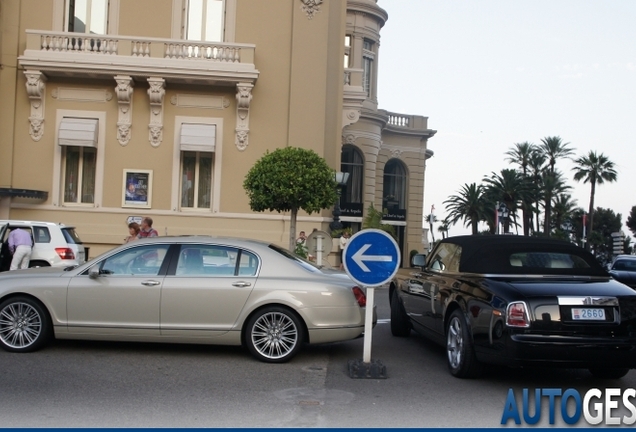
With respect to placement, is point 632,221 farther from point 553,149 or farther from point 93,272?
point 93,272

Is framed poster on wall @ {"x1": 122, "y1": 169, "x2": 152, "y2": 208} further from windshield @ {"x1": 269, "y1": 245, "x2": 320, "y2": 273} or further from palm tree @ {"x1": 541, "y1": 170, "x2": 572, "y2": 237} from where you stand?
palm tree @ {"x1": 541, "y1": 170, "x2": 572, "y2": 237}

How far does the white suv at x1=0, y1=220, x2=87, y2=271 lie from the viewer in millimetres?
15922

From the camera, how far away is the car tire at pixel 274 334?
A: 9062mm

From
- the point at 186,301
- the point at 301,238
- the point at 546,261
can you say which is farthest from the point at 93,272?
the point at 301,238

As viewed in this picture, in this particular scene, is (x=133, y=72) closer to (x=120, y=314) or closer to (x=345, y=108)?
(x=345, y=108)

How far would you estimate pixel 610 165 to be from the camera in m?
73.9

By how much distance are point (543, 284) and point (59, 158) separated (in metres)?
18.9

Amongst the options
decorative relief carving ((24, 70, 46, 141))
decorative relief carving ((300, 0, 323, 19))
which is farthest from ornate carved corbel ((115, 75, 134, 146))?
decorative relief carving ((300, 0, 323, 19))

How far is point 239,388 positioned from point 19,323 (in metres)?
3.13

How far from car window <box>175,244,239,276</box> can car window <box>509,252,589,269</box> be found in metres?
3.22

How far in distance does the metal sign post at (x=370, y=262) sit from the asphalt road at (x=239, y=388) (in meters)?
0.65

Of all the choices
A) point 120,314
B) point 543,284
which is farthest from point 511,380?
point 120,314

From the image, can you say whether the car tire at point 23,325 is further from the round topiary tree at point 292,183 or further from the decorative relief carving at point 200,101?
the decorative relief carving at point 200,101

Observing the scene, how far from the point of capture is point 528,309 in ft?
24.6
